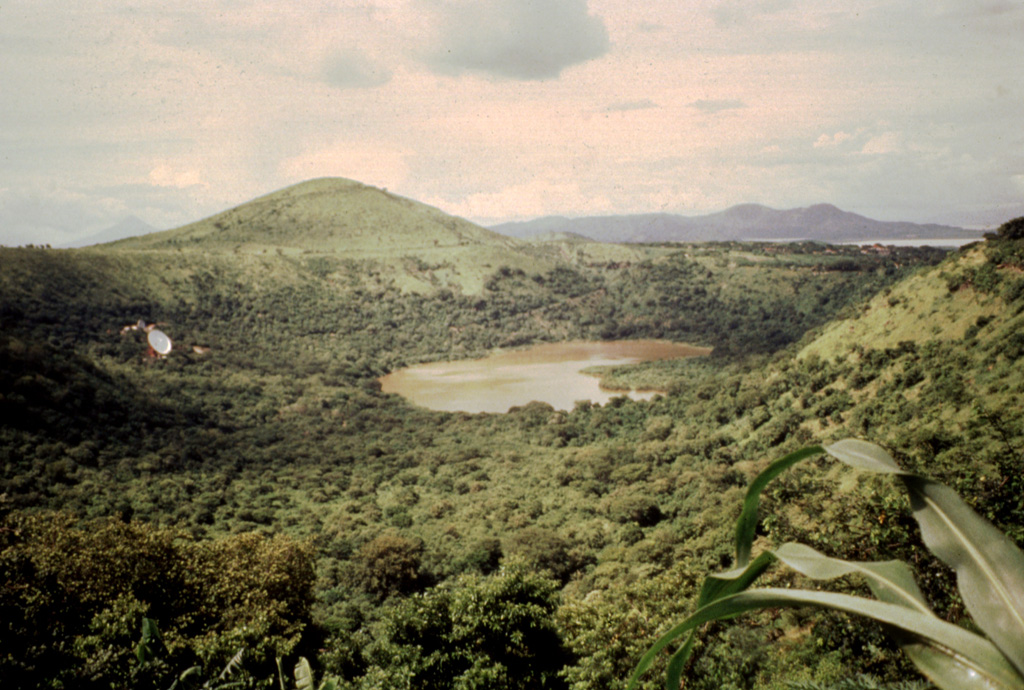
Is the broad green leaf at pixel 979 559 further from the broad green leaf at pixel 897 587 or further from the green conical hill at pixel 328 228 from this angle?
the green conical hill at pixel 328 228

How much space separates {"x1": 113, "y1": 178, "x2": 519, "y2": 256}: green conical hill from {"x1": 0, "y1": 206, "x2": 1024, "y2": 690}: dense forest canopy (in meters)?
25.4

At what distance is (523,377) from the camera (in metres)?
67.1

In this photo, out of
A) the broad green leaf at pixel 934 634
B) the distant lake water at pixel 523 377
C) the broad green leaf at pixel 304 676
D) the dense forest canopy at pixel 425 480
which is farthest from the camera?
the distant lake water at pixel 523 377

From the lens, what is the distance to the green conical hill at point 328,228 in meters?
104

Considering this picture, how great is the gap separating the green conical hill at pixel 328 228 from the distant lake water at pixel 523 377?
3917cm

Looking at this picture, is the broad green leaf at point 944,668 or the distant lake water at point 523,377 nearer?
the broad green leaf at point 944,668

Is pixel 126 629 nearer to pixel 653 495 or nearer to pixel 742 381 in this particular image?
Result: pixel 653 495

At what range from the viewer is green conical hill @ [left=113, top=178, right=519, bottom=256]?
10369 centimetres

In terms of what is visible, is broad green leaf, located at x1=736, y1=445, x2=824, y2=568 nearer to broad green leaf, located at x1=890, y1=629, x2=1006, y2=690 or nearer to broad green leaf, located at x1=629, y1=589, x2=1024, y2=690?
broad green leaf, located at x1=629, y1=589, x2=1024, y2=690

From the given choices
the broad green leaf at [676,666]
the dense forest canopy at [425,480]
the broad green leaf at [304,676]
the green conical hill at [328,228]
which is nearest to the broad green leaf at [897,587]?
the broad green leaf at [676,666]

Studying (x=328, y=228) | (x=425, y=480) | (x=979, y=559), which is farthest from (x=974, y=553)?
(x=328, y=228)

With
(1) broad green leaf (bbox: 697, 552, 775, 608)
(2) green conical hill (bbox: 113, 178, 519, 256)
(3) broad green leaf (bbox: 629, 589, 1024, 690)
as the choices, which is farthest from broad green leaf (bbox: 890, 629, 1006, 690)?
(2) green conical hill (bbox: 113, 178, 519, 256)

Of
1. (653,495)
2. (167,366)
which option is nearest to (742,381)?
(653,495)

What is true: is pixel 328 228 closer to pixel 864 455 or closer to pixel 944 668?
pixel 864 455
